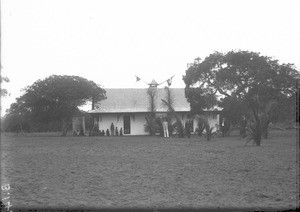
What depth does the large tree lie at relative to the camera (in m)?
28.2

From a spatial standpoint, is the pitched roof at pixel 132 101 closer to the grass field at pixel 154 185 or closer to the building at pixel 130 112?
the building at pixel 130 112

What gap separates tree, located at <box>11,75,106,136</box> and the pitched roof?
8.66 feet

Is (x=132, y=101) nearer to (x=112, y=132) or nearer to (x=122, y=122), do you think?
(x=122, y=122)

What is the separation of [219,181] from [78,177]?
247 centimetres

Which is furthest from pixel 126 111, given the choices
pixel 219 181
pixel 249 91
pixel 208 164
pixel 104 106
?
pixel 219 181

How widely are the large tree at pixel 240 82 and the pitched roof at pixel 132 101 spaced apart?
17.3 feet

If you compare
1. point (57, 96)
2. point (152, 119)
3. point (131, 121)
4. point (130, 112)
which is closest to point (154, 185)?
point (152, 119)

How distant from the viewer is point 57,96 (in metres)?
33.5

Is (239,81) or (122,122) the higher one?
(239,81)

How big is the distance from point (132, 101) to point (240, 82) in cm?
1218

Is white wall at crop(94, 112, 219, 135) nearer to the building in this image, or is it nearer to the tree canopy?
the building

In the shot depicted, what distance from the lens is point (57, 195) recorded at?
5539 mm

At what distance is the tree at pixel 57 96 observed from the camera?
33.2m

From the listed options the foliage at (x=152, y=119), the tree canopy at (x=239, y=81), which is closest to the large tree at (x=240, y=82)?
the tree canopy at (x=239, y=81)
